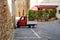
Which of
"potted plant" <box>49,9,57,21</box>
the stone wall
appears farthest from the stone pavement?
"potted plant" <box>49,9,57,21</box>

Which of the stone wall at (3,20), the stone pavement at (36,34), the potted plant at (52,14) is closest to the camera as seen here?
the stone wall at (3,20)

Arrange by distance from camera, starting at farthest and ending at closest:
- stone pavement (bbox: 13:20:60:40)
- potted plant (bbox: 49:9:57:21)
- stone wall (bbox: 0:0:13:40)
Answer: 1. potted plant (bbox: 49:9:57:21)
2. stone pavement (bbox: 13:20:60:40)
3. stone wall (bbox: 0:0:13:40)

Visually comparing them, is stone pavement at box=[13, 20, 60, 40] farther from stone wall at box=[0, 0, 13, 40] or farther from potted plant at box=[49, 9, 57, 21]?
potted plant at box=[49, 9, 57, 21]

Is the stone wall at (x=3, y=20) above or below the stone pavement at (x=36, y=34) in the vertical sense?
above

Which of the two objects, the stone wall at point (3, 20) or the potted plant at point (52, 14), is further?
the potted plant at point (52, 14)

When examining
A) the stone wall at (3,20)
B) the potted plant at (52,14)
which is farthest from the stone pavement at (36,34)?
the potted plant at (52,14)

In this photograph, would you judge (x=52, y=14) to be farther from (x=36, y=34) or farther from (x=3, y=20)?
(x=3, y=20)

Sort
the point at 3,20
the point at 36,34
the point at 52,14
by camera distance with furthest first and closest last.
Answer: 1. the point at 52,14
2. the point at 36,34
3. the point at 3,20

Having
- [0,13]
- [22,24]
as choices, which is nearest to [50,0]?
[22,24]

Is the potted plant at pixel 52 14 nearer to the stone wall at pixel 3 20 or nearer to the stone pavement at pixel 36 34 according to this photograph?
the stone pavement at pixel 36 34

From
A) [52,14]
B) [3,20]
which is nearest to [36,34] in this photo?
[3,20]

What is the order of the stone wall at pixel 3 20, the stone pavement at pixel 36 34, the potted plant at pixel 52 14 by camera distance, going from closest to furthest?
the stone wall at pixel 3 20, the stone pavement at pixel 36 34, the potted plant at pixel 52 14

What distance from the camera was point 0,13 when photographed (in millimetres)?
4953

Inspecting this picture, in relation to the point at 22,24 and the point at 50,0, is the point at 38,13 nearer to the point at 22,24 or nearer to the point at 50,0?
the point at 50,0
